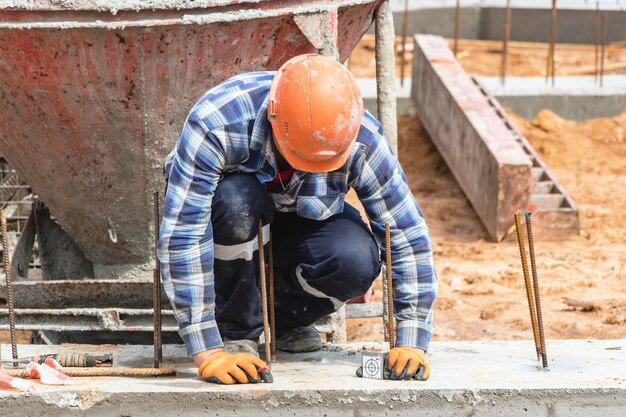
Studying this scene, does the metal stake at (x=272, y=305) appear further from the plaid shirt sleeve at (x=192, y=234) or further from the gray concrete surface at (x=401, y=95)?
the gray concrete surface at (x=401, y=95)

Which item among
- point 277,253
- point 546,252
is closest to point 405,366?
point 277,253

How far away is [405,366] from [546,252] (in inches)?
150

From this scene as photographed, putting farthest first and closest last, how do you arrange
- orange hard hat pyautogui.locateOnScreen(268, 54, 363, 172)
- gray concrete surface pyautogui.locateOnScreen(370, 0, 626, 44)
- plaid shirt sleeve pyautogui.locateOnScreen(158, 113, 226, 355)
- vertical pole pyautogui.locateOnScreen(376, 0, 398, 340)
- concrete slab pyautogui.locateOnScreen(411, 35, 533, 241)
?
gray concrete surface pyautogui.locateOnScreen(370, 0, 626, 44) < concrete slab pyautogui.locateOnScreen(411, 35, 533, 241) < vertical pole pyautogui.locateOnScreen(376, 0, 398, 340) < plaid shirt sleeve pyautogui.locateOnScreen(158, 113, 226, 355) < orange hard hat pyautogui.locateOnScreen(268, 54, 363, 172)

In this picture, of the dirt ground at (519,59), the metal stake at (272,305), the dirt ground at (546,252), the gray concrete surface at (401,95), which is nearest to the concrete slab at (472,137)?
the gray concrete surface at (401,95)

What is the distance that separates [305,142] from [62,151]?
1569 mm

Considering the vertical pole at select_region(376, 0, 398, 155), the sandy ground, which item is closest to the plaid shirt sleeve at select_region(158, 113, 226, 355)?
the vertical pole at select_region(376, 0, 398, 155)

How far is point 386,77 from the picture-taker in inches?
203

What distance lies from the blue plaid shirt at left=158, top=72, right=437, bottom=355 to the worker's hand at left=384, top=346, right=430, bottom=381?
5 cm

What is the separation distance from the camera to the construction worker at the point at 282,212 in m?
3.43

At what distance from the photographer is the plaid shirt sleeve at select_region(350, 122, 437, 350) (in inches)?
144

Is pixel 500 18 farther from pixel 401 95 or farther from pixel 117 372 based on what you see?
pixel 117 372

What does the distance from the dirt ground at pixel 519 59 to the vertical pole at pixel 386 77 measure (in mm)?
6452

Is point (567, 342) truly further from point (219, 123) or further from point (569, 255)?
point (569, 255)

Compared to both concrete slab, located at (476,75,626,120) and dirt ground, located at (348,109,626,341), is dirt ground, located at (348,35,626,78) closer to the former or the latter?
concrete slab, located at (476,75,626,120)
